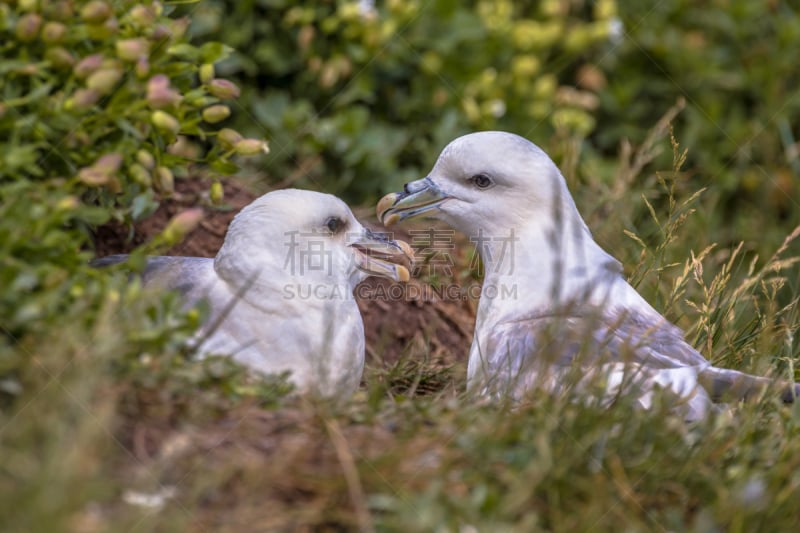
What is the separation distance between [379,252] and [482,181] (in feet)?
1.23

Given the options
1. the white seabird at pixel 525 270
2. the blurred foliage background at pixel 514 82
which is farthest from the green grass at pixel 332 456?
the blurred foliage background at pixel 514 82

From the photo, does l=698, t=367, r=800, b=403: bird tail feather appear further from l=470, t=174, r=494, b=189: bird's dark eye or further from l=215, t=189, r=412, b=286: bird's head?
l=215, t=189, r=412, b=286: bird's head

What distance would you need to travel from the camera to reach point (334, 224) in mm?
3109

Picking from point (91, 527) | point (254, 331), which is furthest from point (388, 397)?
point (91, 527)

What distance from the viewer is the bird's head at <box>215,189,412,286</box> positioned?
2.96 m

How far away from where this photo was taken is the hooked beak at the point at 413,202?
329 centimetres

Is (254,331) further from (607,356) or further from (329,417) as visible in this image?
(607,356)

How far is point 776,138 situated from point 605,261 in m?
3.60

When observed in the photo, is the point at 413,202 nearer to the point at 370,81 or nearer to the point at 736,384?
the point at 736,384

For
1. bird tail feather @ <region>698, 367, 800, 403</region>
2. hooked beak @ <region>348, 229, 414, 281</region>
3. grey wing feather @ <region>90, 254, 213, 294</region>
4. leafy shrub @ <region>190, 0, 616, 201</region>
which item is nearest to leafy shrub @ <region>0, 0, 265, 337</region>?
grey wing feather @ <region>90, 254, 213, 294</region>

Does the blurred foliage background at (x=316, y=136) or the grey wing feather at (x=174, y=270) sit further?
the grey wing feather at (x=174, y=270)

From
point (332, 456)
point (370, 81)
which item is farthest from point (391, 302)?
point (332, 456)

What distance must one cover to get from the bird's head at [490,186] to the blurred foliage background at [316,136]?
0.44m

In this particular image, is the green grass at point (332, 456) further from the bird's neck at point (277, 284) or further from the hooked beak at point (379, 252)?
the hooked beak at point (379, 252)
